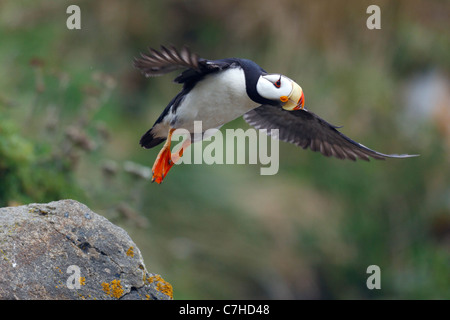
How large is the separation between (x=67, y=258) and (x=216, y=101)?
4.61ft

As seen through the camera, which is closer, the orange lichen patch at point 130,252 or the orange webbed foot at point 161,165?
the orange lichen patch at point 130,252

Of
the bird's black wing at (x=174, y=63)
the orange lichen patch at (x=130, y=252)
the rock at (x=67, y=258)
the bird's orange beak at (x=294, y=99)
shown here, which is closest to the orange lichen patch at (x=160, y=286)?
the rock at (x=67, y=258)

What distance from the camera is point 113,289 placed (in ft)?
9.32

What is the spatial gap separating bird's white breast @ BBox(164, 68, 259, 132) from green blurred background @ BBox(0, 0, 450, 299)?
78.1 inches

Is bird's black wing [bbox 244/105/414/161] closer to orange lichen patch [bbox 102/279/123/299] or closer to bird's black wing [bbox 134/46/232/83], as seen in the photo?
bird's black wing [bbox 134/46/232/83]

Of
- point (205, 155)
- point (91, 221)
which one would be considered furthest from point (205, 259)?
point (91, 221)

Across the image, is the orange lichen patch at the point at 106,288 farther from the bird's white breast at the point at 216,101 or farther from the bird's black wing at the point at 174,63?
the bird's white breast at the point at 216,101

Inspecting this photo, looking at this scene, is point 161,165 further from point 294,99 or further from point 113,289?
point 113,289

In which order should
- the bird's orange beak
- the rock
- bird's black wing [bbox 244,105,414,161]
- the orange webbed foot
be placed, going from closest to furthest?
the rock, the bird's orange beak, the orange webbed foot, bird's black wing [bbox 244,105,414,161]

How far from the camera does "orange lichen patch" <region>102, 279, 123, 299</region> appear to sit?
111 inches

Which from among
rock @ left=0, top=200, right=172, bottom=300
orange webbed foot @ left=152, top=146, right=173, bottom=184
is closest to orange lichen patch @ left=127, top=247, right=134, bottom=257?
rock @ left=0, top=200, right=172, bottom=300

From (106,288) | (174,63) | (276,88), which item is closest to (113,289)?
(106,288)

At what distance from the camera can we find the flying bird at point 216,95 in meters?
3.67

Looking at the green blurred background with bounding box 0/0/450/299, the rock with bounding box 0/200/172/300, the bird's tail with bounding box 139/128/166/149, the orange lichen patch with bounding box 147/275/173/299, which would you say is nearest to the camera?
the rock with bounding box 0/200/172/300
